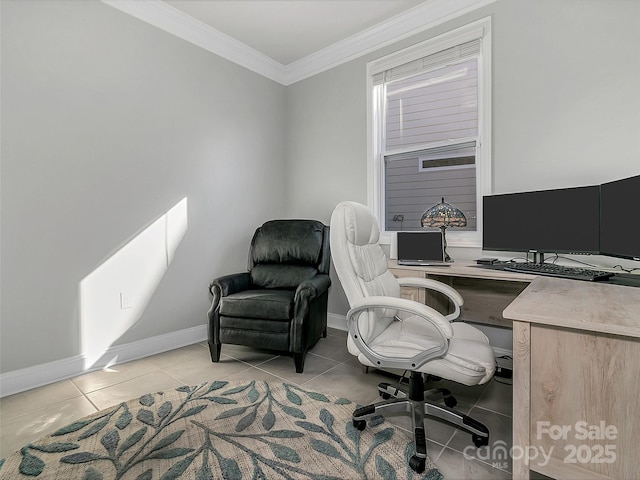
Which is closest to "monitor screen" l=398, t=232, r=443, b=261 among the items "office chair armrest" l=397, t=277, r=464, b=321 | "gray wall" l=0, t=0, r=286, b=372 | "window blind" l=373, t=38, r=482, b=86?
"office chair armrest" l=397, t=277, r=464, b=321

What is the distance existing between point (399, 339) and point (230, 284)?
159 centimetres

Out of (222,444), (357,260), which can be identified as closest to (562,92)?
(357,260)

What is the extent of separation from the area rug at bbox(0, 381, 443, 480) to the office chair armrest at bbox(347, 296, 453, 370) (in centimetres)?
43

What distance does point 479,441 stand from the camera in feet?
4.94

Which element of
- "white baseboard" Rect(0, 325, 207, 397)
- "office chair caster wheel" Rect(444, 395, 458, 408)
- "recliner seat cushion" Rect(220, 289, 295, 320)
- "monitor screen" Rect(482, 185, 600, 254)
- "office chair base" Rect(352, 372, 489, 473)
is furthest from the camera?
"recliner seat cushion" Rect(220, 289, 295, 320)

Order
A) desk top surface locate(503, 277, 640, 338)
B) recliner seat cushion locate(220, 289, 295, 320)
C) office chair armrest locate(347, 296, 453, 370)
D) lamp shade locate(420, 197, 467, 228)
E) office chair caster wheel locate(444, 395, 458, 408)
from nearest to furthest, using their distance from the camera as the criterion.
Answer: desk top surface locate(503, 277, 640, 338), office chair armrest locate(347, 296, 453, 370), office chair caster wheel locate(444, 395, 458, 408), recliner seat cushion locate(220, 289, 295, 320), lamp shade locate(420, 197, 467, 228)

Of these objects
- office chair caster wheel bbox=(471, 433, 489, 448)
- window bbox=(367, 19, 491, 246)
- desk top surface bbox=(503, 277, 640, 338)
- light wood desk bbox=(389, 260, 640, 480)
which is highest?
window bbox=(367, 19, 491, 246)

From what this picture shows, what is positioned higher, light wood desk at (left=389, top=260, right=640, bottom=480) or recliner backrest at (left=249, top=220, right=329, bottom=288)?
recliner backrest at (left=249, top=220, right=329, bottom=288)

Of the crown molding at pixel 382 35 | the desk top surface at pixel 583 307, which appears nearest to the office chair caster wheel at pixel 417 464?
the desk top surface at pixel 583 307

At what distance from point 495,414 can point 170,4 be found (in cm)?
373

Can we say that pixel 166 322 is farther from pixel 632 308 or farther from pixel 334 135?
pixel 632 308

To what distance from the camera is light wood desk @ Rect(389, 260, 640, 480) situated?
106 cm

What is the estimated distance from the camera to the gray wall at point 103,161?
2.07 metres

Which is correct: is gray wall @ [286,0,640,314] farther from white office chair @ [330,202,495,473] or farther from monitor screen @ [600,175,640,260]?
white office chair @ [330,202,495,473]
